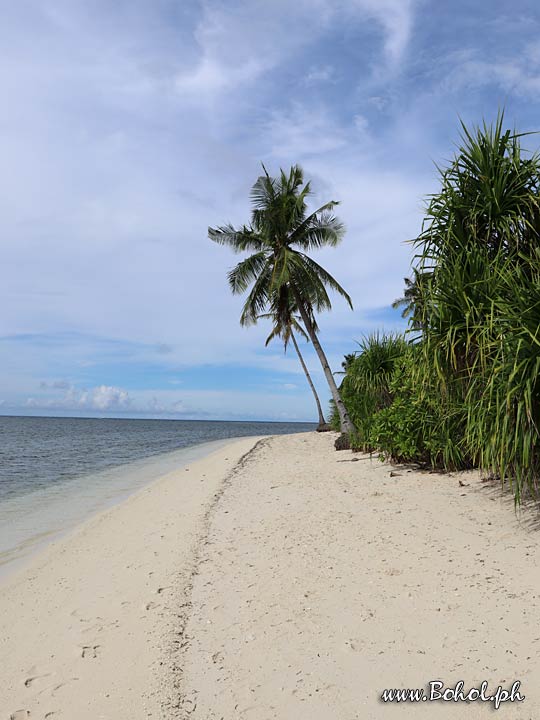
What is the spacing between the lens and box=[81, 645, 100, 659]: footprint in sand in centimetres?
334

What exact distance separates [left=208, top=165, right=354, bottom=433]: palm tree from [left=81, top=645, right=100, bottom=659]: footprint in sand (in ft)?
46.0

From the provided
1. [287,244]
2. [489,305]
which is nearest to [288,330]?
[287,244]

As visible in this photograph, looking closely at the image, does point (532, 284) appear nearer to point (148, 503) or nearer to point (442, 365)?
point (442, 365)

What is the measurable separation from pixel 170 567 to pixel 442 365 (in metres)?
3.95

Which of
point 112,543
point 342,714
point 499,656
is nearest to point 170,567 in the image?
point 112,543

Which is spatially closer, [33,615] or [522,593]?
[522,593]

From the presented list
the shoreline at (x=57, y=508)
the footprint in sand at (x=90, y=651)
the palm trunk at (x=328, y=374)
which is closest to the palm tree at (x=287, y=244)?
the palm trunk at (x=328, y=374)

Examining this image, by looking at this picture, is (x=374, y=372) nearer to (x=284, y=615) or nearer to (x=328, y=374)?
(x=328, y=374)

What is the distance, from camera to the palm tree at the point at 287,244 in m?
17.8

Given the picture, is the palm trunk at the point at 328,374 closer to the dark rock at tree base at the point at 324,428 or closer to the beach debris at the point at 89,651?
the beach debris at the point at 89,651

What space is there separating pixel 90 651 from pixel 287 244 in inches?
643

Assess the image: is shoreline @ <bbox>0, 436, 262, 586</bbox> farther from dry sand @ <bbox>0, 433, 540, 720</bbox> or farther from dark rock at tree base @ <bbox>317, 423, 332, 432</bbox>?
dark rock at tree base @ <bbox>317, 423, 332, 432</bbox>

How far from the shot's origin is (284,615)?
12.1 ft

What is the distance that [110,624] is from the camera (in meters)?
3.79
